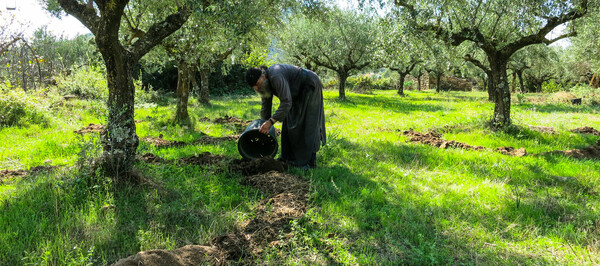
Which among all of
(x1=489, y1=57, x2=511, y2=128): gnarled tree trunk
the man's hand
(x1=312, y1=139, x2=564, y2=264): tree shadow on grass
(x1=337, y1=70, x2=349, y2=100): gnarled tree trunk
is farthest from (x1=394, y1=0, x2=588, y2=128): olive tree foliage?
(x1=337, y1=70, x2=349, y2=100): gnarled tree trunk

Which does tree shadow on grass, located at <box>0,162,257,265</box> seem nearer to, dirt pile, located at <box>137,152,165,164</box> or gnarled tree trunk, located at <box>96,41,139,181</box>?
gnarled tree trunk, located at <box>96,41,139,181</box>

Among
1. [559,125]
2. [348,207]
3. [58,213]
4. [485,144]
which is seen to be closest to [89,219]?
[58,213]

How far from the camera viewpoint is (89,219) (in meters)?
3.28

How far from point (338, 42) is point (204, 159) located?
15.8 m

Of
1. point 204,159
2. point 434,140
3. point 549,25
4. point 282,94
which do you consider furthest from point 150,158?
point 549,25

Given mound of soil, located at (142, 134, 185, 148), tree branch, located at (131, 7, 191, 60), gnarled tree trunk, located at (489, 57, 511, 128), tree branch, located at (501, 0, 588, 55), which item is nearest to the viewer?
tree branch, located at (131, 7, 191, 60)

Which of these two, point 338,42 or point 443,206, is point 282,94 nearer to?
point 443,206

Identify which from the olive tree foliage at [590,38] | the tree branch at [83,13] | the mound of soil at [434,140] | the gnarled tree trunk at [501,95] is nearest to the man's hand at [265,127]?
the tree branch at [83,13]

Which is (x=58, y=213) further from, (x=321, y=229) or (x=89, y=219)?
(x=321, y=229)

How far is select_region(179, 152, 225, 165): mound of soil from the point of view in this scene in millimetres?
5373

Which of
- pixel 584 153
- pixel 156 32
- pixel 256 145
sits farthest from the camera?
pixel 584 153

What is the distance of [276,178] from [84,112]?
9.49m

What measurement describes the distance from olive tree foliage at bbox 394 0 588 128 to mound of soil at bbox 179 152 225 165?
577cm

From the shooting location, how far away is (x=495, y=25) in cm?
925
